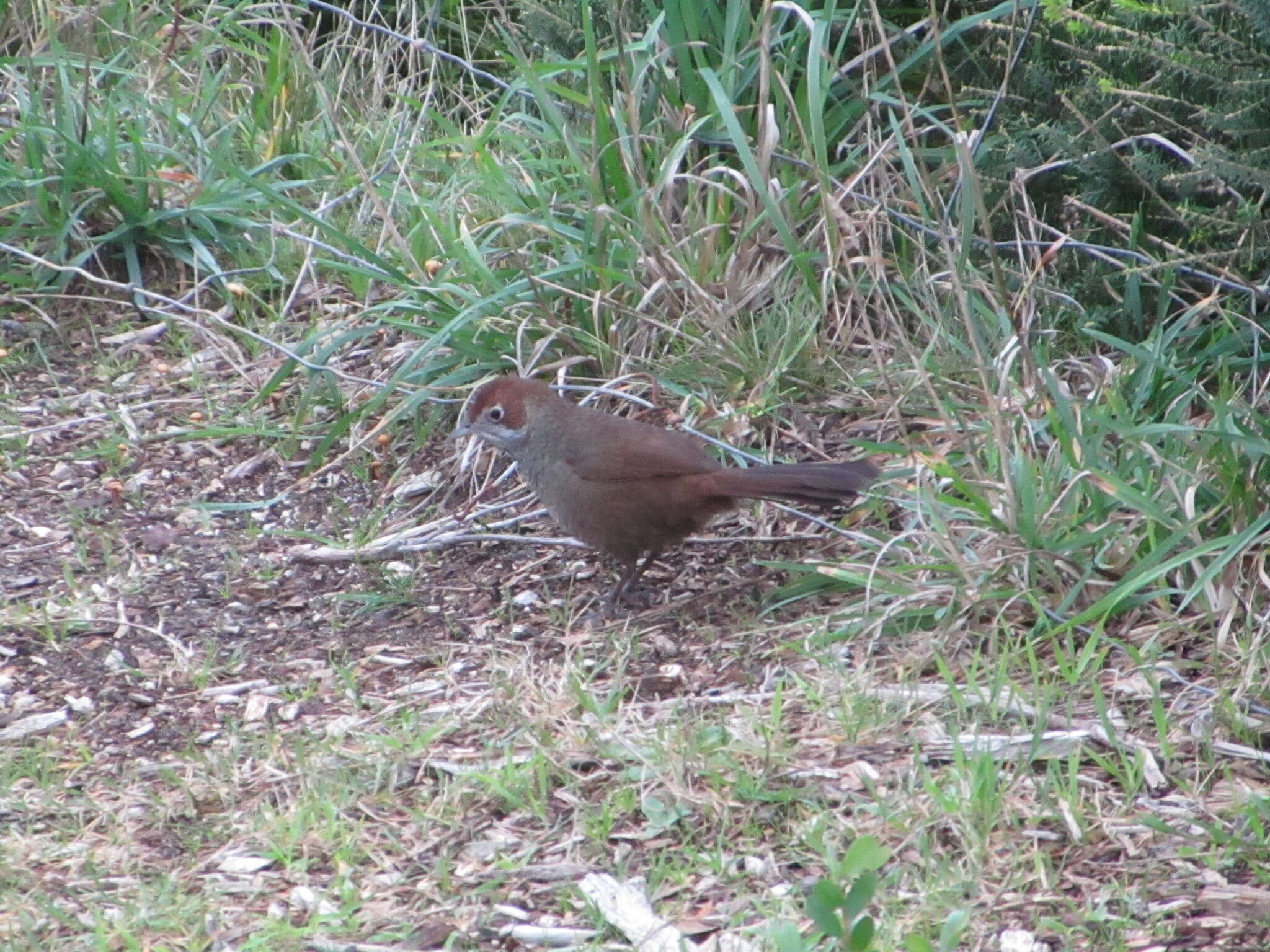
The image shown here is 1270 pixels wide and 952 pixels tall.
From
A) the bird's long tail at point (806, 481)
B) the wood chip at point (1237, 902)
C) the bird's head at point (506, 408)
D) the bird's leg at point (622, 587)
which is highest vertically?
the bird's long tail at point (806, 481)

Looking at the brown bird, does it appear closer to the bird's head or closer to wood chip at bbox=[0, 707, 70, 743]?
the bird's head

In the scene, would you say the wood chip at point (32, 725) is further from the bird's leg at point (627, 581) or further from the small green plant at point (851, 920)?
the small green plant at point (851, 920)

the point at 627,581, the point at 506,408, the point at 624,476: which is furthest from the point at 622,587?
the point at 506,408

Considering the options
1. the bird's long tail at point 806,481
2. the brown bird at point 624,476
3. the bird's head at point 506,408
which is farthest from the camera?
the bird's head at point 506,408

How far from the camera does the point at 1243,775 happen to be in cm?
328

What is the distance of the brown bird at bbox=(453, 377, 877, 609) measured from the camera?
423 cm

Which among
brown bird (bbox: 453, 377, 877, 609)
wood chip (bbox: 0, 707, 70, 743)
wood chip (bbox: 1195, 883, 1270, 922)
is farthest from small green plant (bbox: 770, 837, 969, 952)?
wood chip (bbox: 0, 707, 70, 743)

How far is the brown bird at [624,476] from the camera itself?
423 cm

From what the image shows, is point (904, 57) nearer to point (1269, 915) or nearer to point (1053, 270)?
point (1053, 270)

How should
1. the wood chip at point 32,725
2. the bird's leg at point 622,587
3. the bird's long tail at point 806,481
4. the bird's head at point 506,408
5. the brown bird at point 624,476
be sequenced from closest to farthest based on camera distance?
1. the wood chip at point 32,725
2. the bird's long tail at point 806,481
3. the brown bird at point 624,476
4. the bird's leg at point 622,587
5. the bird's head at point 506,408

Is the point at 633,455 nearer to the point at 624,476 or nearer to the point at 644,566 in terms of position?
the point at 624,476

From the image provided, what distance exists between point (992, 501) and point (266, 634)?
6.81ft

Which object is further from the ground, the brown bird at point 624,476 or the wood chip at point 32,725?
the brown bird at point 624,476

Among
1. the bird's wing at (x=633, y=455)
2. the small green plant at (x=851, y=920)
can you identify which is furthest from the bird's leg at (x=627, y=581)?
the small green plant at (x=851, y=920)
